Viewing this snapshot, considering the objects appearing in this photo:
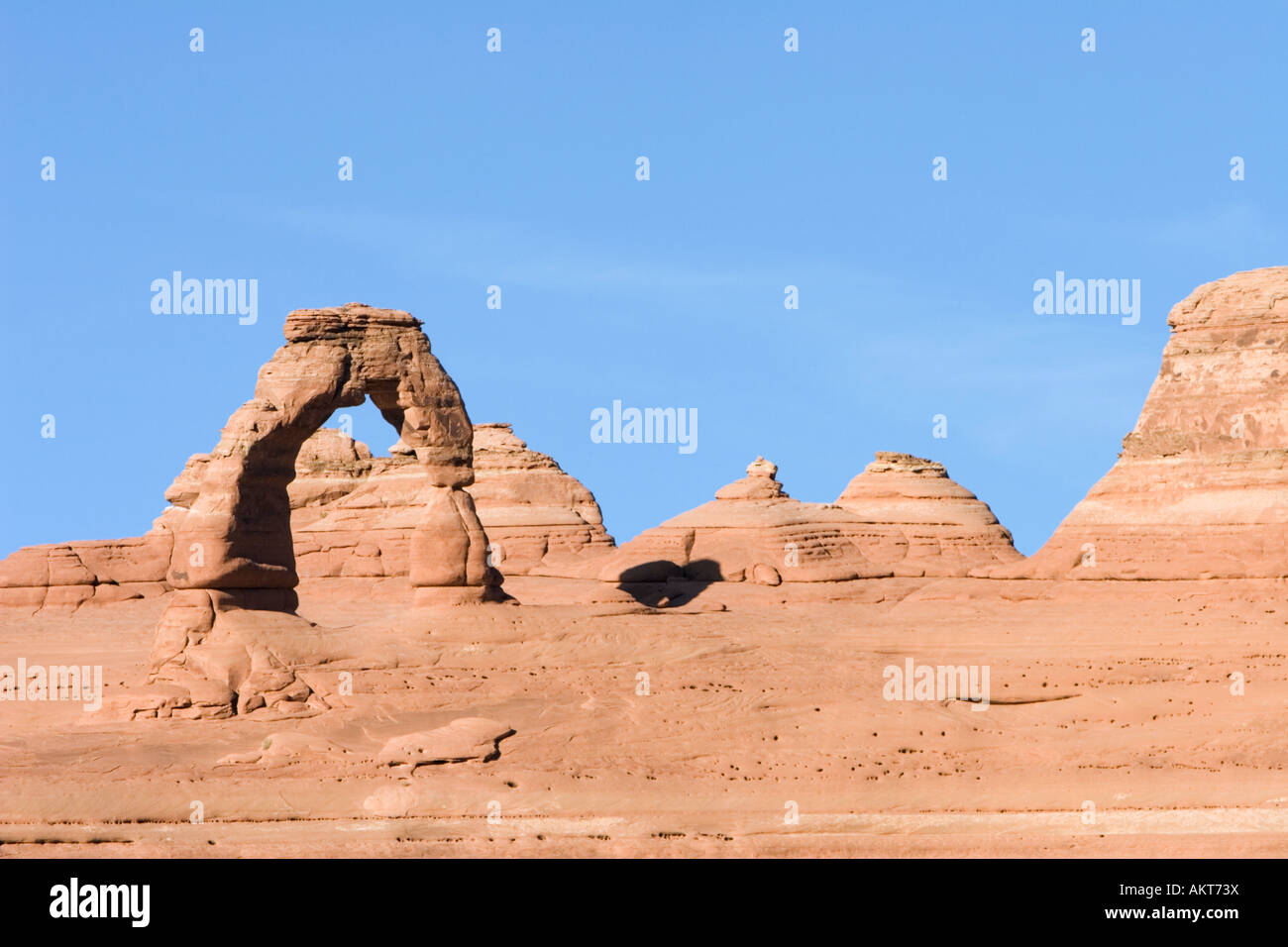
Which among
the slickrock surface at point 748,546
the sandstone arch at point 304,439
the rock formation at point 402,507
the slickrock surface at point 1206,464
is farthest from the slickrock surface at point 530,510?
the slickrock surface at point 1206,464

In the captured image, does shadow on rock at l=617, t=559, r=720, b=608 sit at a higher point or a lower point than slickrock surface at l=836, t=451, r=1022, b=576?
lower

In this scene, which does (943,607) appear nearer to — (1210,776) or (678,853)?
(1210,776)

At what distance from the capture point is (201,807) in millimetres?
19016

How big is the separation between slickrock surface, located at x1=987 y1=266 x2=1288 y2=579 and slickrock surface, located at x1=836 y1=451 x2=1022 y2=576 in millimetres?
11752

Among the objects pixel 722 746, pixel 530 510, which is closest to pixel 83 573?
pixel 530 510

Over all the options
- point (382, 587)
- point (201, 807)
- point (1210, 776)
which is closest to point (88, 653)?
point (382, 587)

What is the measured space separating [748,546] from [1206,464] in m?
14.1

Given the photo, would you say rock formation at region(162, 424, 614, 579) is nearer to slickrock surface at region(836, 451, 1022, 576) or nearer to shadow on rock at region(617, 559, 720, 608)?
shadow on rock at region(617, 559, 720, 608)

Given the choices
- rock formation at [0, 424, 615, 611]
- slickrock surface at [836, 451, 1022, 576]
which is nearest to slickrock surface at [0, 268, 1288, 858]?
rock formation at [0, 424, 615, 611]

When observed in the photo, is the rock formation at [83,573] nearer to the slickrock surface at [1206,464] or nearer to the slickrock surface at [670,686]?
the slickrock surface at [670,686]

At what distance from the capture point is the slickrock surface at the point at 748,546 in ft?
132

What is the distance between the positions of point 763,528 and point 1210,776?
23676 mm

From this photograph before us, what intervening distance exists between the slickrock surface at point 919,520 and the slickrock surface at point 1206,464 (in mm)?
11752

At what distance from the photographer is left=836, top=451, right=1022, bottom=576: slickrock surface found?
4606 cm
